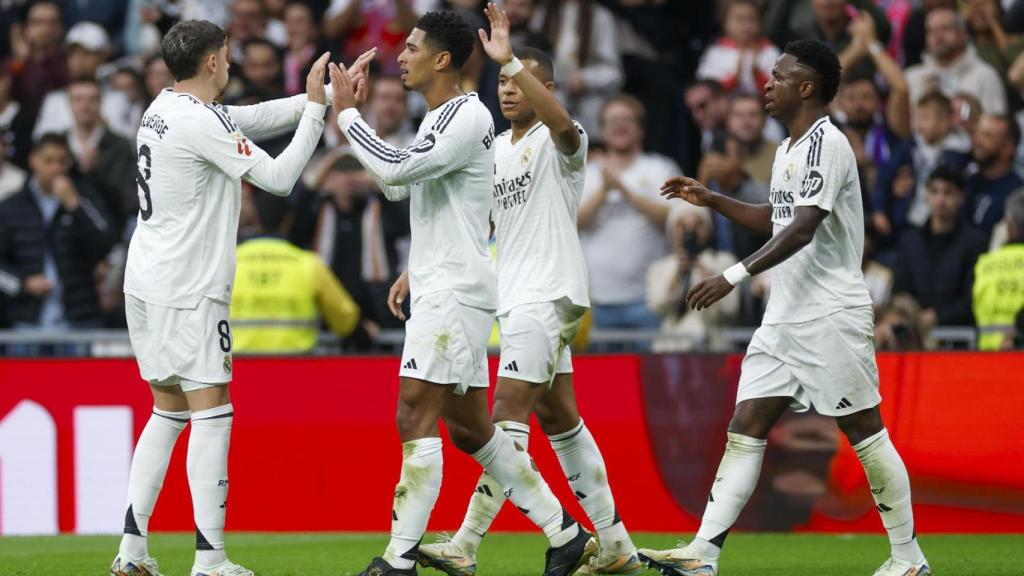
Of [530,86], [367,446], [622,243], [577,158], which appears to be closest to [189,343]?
[530,86]

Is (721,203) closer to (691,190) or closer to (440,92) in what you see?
(691,190)

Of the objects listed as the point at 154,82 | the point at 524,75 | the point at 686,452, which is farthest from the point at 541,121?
the point at 154,82

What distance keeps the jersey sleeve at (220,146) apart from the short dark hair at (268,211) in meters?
4.62

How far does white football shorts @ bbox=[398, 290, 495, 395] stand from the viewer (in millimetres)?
6707

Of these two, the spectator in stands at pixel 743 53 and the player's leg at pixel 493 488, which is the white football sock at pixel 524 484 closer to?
the player's leg at pixel 493 488

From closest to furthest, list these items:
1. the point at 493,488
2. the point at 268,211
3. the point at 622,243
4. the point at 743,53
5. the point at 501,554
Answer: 1. the point at 493,488
2. the point at 501,554
3. the point at 268,211
4. the point at 622,243
5. the point at 743,53

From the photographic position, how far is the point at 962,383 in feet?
32.3

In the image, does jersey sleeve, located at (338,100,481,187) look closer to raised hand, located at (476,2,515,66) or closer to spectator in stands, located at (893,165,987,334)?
raised hand, located at (476,2,515,66)

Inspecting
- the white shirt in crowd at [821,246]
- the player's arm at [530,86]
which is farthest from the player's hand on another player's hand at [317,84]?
the white shirt in crowd at [821,246]

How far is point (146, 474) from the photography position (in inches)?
281

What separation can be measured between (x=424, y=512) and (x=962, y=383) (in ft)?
15.0

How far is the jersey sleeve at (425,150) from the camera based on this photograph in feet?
21.8

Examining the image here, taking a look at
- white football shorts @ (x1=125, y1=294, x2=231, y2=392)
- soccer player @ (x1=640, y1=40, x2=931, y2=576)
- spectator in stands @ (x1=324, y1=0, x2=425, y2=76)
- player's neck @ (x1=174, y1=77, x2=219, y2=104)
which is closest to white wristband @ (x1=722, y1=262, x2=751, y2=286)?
soccer player @ (x1=640, y1=40, x2=931, y2=576)

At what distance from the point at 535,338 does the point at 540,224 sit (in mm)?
578
